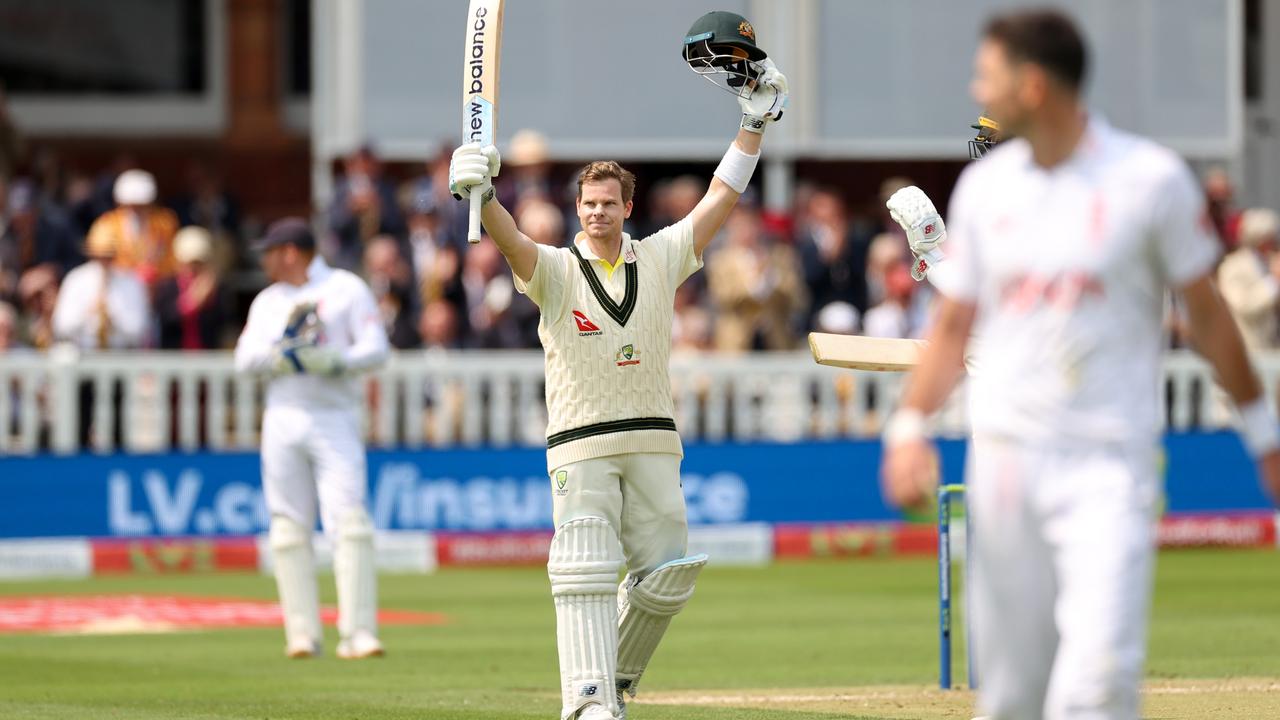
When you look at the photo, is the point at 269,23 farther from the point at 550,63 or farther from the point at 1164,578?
the point at 1164,578

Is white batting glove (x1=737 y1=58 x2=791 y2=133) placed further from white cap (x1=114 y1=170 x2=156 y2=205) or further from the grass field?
white cap (x1=114 y1=170 x2=156 y2=205)

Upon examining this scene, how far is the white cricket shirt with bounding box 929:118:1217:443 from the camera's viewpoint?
5172mm

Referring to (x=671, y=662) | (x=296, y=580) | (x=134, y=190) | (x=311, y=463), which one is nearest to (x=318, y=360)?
(x=311, y=463)

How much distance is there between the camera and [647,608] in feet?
26.2

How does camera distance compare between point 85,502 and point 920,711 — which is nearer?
point 920,711

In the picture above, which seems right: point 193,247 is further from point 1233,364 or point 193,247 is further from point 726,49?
point 1233,364

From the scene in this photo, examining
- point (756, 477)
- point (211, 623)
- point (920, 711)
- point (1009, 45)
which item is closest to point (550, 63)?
point (756, 477)

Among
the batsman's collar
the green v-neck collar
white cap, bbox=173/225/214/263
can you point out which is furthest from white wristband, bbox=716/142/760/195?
white cap, bbox=173/225/214/263

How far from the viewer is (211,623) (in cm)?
1382

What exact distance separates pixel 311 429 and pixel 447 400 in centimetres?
655

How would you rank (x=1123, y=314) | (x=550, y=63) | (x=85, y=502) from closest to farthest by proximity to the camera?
(x=1123, y=314)
(x=85, y=502)
(x=550, y=63)

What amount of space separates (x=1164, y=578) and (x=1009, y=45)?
11.7 metres

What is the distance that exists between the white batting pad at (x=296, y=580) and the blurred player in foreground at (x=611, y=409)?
3.96m

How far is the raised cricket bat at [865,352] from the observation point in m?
8.03
